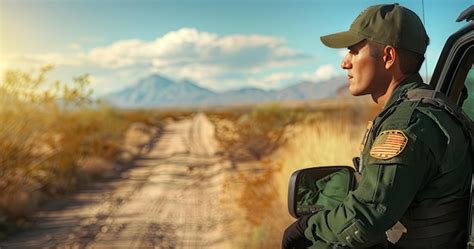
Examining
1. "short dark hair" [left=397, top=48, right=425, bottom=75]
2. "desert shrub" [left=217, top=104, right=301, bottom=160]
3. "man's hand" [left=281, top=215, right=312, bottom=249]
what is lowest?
"desert shrub" [left=217, top=104, right=301, bottom=160]

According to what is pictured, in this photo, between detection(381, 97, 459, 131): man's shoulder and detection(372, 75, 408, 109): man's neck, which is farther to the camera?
detection(372, 75, 408, 109): man's neck

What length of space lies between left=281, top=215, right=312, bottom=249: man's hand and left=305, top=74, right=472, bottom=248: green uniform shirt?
0.11 m

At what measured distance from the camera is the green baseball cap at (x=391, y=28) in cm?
225

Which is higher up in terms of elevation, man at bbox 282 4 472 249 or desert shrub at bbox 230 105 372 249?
man at bbox 282 4 472 249

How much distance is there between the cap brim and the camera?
2346 millimetres

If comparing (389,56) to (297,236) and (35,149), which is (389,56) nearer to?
(297,236)

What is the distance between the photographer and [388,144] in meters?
2.07

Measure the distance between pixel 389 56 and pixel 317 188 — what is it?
0.58m

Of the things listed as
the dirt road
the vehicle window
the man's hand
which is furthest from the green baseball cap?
the dirt road

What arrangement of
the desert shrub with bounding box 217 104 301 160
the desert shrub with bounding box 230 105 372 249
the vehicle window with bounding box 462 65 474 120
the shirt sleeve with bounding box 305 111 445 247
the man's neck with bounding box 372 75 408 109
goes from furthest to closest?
the desert shrub with bounding box 217 104 301 160, the desert shrub with bounding box 230 105 372 249, the vehicle window with bounding box 462 65 474 120, the man's neck with bounding box 372 75 408 109, the shirt sleeve with bounding box 305 111 445 247

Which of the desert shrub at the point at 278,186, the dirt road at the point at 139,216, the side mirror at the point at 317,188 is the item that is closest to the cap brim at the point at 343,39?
the side mirror at the point at 317,188

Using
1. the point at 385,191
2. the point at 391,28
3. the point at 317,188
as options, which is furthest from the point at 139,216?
the point at 385,191

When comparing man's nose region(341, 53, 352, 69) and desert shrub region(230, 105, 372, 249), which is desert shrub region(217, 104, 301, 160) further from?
man's nose region(341, 53, 352, 69)

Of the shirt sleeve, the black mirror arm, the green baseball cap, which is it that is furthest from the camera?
the black mirror arm
